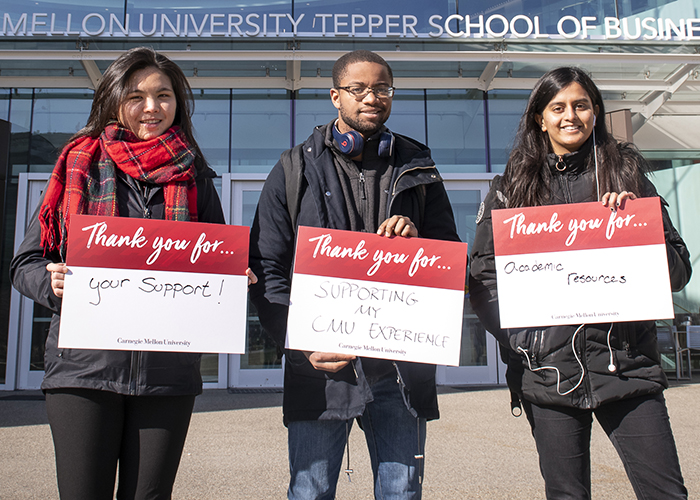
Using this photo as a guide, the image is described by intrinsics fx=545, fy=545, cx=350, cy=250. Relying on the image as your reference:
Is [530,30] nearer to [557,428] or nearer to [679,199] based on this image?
[679,199]

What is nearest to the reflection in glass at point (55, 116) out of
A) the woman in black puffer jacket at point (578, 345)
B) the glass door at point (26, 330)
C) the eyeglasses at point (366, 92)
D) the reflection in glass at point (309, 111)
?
the glass door at point (26, 330)

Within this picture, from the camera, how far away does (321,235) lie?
71.0 inches

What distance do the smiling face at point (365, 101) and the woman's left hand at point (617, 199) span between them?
0.83 meters

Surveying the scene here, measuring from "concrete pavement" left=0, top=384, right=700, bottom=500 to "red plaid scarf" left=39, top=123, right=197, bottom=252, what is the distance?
242 centimetres

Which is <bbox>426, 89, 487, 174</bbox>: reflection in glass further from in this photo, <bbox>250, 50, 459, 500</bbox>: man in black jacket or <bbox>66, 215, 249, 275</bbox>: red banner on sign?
<bbox>66, 215, 249, 275</bbox>: red banner on sign

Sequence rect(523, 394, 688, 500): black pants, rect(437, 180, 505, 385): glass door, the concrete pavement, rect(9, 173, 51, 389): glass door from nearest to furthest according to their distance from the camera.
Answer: rect(523, 394, 688, 500): black pants
the concrete pavement
rect(9, 173, 51, 389): glass door
rect(437, 180, 505, 385): glass door

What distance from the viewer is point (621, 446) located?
73.7 inches

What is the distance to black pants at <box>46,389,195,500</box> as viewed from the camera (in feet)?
5.55

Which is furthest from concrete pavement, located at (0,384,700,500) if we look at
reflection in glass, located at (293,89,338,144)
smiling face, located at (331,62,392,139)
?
reflection in glass, located at (293,89,338,144)

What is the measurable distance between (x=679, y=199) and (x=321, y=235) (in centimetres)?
1005

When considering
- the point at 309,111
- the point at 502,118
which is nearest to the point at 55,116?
the point at 309,111

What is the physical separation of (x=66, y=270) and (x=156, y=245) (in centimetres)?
29

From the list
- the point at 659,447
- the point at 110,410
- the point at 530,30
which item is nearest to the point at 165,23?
the point at 530,30

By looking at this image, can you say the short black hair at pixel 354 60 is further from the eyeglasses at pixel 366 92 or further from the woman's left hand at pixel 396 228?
the woman's left hand at pixel 396 228
